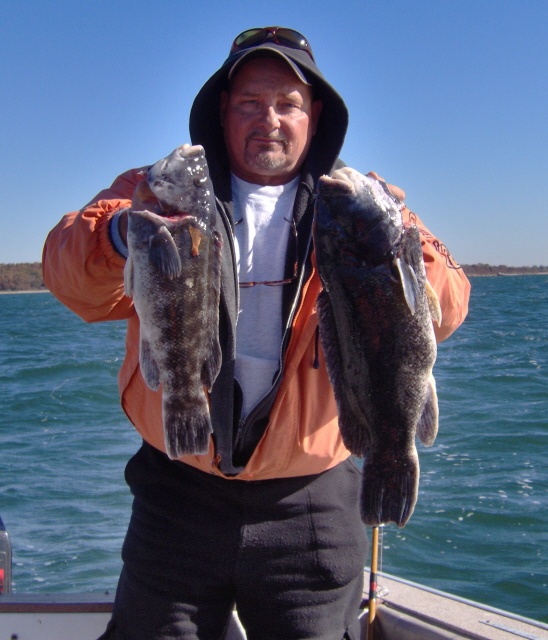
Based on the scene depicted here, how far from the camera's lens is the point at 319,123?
3.86 m

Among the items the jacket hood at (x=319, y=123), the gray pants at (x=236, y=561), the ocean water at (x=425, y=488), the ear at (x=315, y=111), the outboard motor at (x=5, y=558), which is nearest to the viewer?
→ the gray pants at (x=236, y=561)

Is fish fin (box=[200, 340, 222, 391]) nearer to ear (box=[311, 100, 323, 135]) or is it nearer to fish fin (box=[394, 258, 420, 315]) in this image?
fish fin (box=[394, 258, 420, 315])

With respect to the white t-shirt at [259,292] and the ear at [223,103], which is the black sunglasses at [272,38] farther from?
the white t-shirt at [259,292]

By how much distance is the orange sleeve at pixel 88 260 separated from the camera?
305 centimetres

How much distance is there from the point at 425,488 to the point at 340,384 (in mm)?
8327

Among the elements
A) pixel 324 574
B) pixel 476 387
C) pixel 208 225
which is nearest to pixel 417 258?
pixel 208 225

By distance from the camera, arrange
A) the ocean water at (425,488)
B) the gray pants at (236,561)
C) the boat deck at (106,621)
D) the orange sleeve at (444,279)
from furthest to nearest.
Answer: the ocean water at (425,488) → the boat deck at (106,621) → the gray pants at (236,561) → the orange sleeve at (444,279)

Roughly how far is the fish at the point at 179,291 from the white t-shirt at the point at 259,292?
39 cm

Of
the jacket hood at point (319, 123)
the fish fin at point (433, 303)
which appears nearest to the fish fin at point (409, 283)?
the fish fin at point (433, 303)

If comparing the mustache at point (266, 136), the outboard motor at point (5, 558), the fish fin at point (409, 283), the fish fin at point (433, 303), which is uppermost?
the mustache at point (266, 136)

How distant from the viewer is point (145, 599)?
3.46m

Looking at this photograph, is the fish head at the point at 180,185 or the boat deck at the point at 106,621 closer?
the fish head at the point at 180,185

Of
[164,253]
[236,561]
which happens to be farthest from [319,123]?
[236,561]

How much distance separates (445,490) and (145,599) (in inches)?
319
